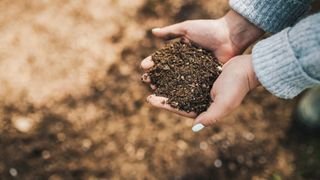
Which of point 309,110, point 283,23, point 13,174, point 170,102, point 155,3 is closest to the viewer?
point 283,23

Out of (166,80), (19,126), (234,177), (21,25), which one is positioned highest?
(166,80)

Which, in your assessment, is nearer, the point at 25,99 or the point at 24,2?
the point at 25,99

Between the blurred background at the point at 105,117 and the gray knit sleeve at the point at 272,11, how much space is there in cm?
93

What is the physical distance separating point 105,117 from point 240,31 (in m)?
0.97

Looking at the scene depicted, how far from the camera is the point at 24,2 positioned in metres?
2.78

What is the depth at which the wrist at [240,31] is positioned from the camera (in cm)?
200

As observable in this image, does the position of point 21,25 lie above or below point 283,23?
below

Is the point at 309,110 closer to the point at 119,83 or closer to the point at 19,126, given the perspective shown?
the point at 119,83

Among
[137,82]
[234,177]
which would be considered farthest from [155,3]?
[234,177]

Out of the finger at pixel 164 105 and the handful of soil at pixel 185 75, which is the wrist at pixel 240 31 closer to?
the handful of soil at pixel 185 75

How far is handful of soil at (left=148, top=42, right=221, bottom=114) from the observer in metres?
1.99

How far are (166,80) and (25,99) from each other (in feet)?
3.11

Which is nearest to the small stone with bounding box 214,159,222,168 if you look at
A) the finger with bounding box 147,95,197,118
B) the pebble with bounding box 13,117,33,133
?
the finger with bounding box 147,95,197,118

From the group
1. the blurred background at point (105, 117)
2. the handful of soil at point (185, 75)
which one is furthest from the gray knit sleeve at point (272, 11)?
the blurred background at point (105, 117)
